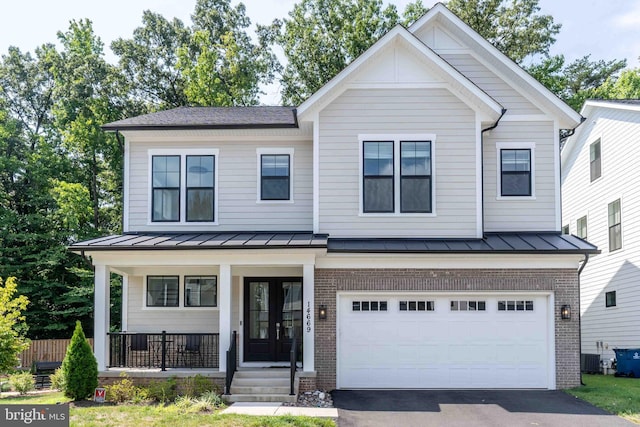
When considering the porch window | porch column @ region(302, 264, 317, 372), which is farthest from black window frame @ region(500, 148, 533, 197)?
the porch window

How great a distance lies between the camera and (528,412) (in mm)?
12219

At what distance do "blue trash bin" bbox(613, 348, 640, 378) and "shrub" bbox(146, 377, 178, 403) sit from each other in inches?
479

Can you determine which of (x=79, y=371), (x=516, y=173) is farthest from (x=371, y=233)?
(x=79, y=371)

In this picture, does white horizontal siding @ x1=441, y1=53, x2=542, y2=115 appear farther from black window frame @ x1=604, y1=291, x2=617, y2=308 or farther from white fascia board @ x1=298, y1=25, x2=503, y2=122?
black window frame @ x1=604, y1=291, x2=617, y2=308

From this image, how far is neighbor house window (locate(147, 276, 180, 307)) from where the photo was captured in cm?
1670

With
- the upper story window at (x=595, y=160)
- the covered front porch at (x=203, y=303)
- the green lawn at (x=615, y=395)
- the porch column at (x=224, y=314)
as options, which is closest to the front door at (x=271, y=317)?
the covered front porch at (x=203, y=303)

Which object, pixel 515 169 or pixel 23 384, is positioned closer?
pixel 515 169

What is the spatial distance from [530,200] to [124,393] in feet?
34.3

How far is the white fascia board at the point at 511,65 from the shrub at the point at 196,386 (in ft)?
32.9

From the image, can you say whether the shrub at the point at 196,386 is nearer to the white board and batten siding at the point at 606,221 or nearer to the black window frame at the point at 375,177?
the black window frame at the point at 375,177

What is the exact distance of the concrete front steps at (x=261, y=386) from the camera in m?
13.1

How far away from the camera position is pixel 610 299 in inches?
802

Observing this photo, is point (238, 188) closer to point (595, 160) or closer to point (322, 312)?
point (322, 312)

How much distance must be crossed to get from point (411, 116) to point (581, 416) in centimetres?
760
